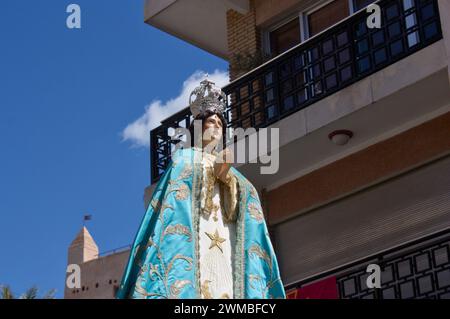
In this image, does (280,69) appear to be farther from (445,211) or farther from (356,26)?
A: (445,211)

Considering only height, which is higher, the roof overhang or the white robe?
the roof overhang

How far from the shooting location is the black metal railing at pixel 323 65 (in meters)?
11.2

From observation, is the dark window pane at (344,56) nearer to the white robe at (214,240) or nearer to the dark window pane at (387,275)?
the dark window pane at (387,275)

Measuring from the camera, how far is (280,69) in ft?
42.3

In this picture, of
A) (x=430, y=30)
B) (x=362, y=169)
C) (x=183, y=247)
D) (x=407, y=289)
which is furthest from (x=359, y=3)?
(x=183, y=247)

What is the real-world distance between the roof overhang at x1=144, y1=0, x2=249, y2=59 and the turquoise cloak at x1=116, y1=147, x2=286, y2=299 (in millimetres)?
7653

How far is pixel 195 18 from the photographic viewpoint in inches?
608

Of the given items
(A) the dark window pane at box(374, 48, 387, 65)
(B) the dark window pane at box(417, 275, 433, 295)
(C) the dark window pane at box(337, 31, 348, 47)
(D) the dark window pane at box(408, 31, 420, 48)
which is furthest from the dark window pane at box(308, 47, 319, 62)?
(B) the dark window pane at box(417, 275, 433, 295)

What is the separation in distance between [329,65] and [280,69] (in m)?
0.87

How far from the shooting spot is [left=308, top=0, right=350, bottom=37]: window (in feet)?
44.9

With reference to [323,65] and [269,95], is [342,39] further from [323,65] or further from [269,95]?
[269,95]

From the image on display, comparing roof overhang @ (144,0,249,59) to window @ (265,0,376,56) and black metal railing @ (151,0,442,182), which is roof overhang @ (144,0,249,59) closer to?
window @ (265,0,376,56)

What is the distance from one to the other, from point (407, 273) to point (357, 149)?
180cm

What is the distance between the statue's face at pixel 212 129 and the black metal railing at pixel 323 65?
370 centimetres
